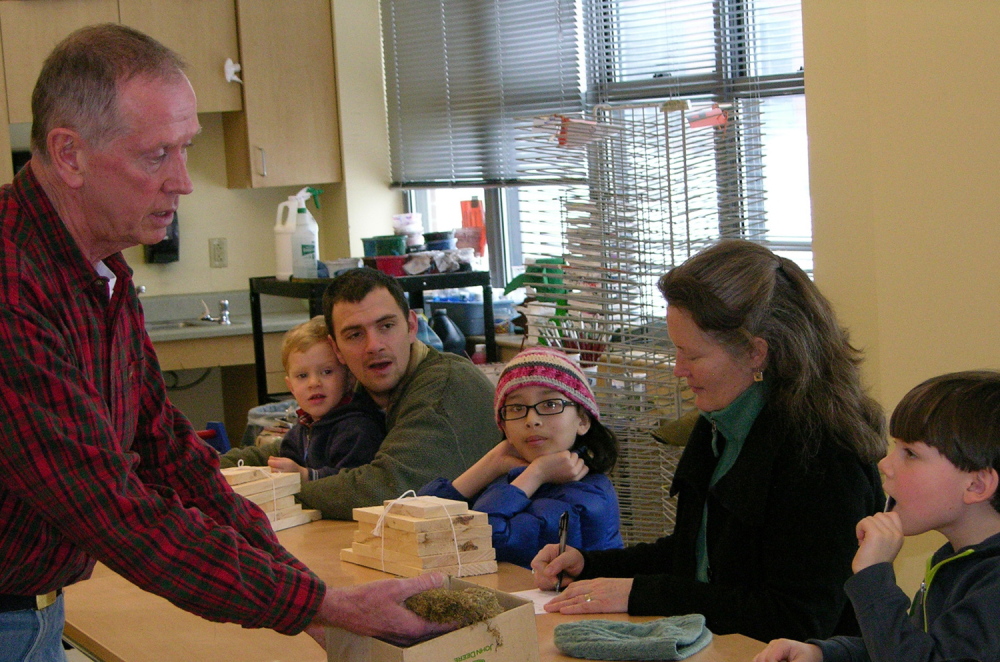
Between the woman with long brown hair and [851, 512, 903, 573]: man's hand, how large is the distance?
277 millimetres

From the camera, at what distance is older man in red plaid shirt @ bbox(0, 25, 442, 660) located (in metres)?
1.24

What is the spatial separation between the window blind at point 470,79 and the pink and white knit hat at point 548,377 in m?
2.29

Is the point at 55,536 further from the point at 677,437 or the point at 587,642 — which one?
the point at 677,437

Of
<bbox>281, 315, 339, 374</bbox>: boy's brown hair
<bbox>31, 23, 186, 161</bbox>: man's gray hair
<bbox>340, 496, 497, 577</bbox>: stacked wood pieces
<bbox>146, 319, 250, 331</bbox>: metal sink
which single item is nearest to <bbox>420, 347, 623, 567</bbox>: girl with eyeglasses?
<bbox>340, 496, 497, 577</bbox>: stacked wood pieces

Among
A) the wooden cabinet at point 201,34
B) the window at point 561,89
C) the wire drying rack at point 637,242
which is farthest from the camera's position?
the wooden cabinet at point 201,34

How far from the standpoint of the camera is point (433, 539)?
6.30 ft

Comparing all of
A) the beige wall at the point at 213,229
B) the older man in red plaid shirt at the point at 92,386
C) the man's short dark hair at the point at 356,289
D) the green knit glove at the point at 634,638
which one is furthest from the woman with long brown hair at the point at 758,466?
the beige wall at the point at 213,229

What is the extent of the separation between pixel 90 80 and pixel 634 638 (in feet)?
3.34

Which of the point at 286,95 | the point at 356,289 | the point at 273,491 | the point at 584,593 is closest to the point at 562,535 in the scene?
the point at 584,593

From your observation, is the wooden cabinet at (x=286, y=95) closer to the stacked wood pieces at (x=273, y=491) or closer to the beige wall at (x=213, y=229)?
the beige wall at (x=213, y=229)

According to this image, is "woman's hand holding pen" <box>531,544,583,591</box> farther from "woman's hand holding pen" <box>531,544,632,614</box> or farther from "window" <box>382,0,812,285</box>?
"window" <box>382,0,812,285</box>

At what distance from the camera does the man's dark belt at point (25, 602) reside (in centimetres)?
135

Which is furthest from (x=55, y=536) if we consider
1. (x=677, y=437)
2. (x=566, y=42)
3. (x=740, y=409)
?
(x=566, y=42)

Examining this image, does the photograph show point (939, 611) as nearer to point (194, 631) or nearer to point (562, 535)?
point (562, 535)
